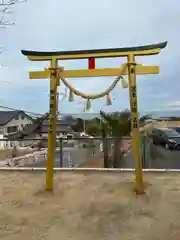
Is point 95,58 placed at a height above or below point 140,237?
above

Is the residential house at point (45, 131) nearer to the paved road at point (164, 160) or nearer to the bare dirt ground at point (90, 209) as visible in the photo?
the bare dirt ground at point (90, 209)

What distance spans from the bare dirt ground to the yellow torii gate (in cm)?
35

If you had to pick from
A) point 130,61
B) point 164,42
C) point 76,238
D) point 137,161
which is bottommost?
point 76,238

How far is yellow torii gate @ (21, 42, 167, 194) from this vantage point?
4.32 m

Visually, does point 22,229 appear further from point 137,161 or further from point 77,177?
point 77,177

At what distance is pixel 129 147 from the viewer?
19.5 ft

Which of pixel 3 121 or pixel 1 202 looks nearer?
pixel 1 202

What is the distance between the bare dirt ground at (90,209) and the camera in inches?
114

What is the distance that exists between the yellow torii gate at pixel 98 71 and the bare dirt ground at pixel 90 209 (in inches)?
13.6

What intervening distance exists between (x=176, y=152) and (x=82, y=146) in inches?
75.3

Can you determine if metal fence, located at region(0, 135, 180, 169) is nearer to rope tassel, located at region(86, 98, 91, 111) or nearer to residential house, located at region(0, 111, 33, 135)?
rope tassel, located at region(86, 98, 91, 111)

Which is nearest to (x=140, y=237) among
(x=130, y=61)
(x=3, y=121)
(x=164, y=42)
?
(x=130, y=61)

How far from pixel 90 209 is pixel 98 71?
80.0 inches

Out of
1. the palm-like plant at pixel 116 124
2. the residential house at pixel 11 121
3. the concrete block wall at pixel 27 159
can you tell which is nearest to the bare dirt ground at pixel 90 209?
the concrete block wall at pixel 27 159
